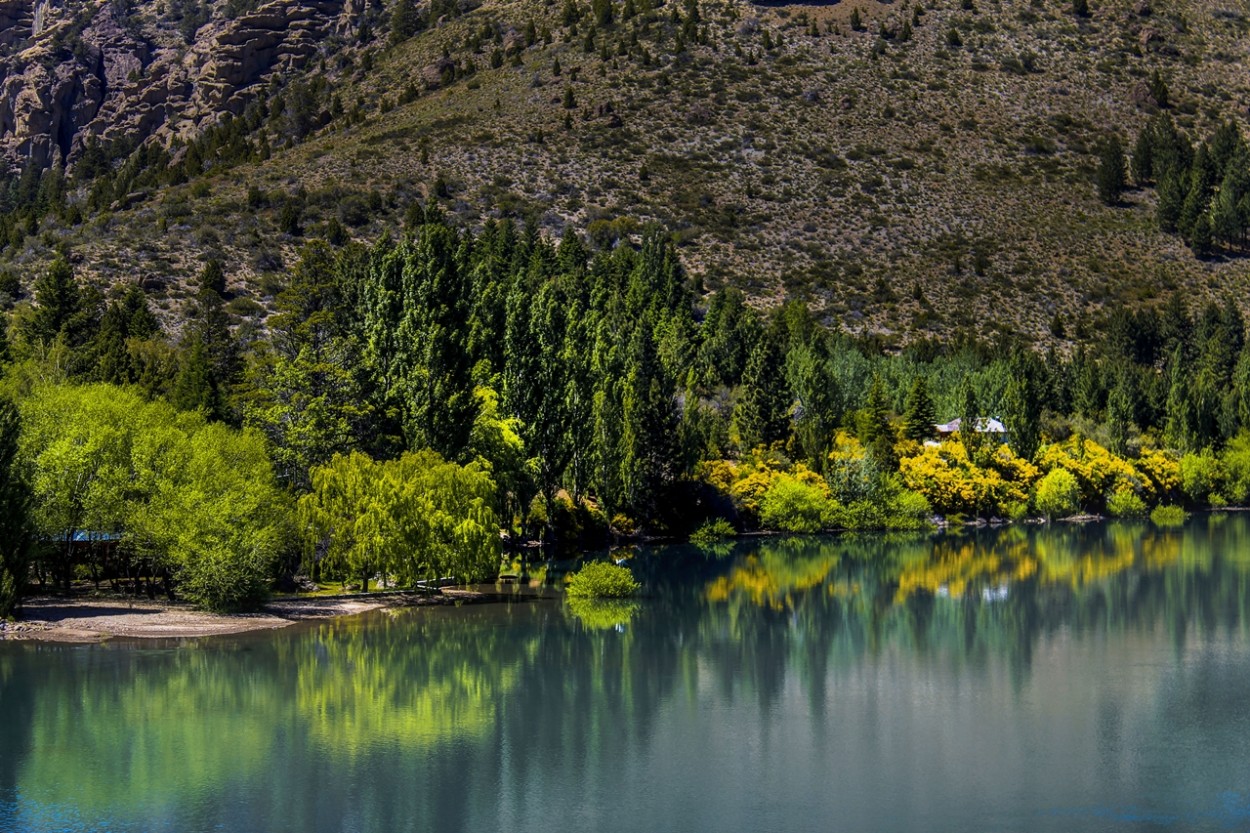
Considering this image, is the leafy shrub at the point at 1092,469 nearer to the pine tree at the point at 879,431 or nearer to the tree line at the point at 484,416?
the tree line at the point at 484,416

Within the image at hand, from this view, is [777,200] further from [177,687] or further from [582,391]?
[177,687]

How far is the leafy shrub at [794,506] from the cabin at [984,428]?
1719cm

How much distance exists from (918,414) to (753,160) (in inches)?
2676

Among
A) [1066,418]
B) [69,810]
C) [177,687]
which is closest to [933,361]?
[1066,418]

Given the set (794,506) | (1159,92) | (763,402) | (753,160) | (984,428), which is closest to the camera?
(794,506)

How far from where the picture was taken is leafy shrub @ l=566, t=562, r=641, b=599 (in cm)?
6384

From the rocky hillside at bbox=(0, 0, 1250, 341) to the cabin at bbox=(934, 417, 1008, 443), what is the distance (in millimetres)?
28915

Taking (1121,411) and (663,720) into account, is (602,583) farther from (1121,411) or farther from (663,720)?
(1121,411)

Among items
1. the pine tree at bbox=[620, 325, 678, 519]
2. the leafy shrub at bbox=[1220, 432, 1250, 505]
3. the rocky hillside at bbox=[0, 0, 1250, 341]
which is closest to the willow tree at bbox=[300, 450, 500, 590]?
the pine tree at bbox=[620, 325, 678, 519]

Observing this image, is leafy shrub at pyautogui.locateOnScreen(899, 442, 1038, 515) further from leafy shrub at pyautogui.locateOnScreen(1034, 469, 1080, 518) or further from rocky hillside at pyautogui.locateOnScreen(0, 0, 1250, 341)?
rocky hillside at pyautogui.locateOnScreen(0, 0, 1250, 341)

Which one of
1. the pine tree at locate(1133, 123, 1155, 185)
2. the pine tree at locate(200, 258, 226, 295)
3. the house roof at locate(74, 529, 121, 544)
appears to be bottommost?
the house roof at locate(74, 529, 121, 544)

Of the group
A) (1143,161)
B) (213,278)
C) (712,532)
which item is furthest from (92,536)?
(1143,161)

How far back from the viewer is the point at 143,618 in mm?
54688

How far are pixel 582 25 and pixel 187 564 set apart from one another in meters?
147
